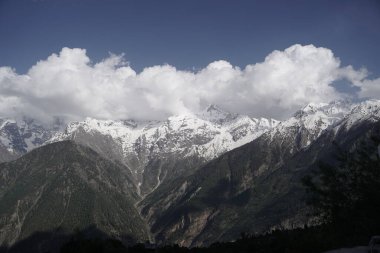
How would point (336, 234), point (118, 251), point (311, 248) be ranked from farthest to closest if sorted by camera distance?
point (118, 251) < point (336, 234) < point (311, 248)

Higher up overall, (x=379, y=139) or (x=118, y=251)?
(x=379, y=139)

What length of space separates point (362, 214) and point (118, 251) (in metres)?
25.9

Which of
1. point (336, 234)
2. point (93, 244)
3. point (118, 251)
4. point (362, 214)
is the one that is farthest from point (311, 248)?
point (93, 244)

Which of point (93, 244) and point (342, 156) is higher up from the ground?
point (342, 156)

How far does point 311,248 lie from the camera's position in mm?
36594

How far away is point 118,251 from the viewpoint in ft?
171

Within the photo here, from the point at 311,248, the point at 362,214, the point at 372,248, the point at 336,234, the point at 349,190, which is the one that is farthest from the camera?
the point at 349,190

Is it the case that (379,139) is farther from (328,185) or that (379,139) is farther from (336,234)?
(336,234)

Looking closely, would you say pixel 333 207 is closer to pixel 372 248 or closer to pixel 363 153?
pixel 363 153

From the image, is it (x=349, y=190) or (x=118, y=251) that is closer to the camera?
(x=118, y=251)

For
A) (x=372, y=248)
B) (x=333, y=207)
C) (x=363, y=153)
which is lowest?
(x=372, y=248)

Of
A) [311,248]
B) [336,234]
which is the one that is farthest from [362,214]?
[311,248]

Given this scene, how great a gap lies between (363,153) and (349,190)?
4771mm

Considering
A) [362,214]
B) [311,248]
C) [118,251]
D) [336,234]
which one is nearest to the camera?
[311,248]
